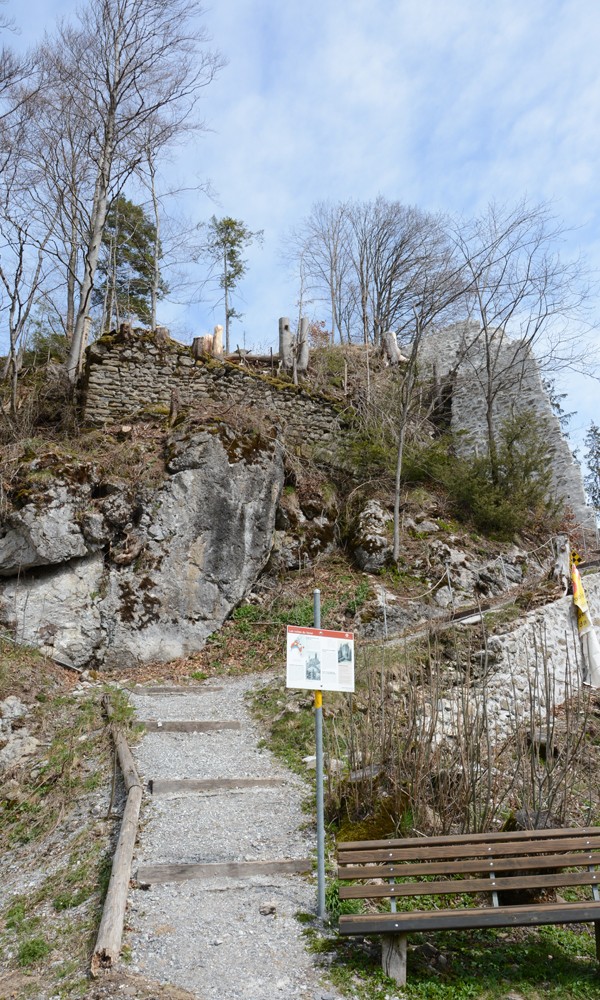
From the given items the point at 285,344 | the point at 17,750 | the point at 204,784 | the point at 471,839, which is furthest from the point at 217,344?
the point at 471,839

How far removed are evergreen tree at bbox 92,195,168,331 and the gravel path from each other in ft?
54.9

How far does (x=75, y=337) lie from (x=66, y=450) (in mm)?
3713

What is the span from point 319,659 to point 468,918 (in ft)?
5.38

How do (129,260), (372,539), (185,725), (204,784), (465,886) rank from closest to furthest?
(465,886) < (204,784) < (185,725) < (372,539) < (129,260)

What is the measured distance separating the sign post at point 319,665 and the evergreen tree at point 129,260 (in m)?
18.3

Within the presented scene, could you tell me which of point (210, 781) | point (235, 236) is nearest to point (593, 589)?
point (210, 781)

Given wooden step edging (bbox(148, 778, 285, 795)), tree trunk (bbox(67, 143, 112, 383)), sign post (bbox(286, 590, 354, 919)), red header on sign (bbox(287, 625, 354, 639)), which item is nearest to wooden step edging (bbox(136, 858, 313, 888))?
sign post (bbox(286, 590, 354, 919))

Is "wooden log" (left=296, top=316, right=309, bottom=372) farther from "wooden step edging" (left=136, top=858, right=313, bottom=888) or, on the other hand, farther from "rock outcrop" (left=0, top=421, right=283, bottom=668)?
"wooden step edging" (left=136, top=858, right=313, bottom=888)

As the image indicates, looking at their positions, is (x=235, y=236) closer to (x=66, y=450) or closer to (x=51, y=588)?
(x=66, y=450)

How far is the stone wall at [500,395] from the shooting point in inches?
645

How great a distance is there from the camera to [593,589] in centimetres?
1198

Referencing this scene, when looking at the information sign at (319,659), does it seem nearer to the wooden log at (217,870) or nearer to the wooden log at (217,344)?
the wooden log at (217,870)

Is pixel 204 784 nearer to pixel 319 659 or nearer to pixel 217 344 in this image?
pixel 319 659

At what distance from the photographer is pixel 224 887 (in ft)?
15.4
